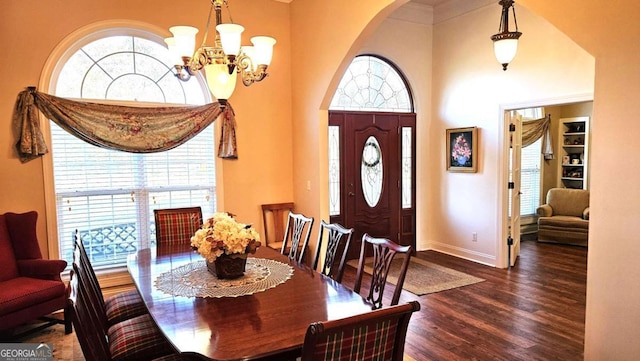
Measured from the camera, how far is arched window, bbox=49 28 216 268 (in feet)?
13.2

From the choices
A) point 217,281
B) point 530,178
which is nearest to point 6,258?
point 217,281

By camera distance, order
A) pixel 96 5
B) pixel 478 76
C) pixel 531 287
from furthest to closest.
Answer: pixel 478 76
pixel 531 287
pixel 96 5

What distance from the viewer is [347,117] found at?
17.7 feet

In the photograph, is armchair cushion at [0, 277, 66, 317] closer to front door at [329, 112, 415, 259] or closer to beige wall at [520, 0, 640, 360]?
front door at [329, 112, 415, 259]

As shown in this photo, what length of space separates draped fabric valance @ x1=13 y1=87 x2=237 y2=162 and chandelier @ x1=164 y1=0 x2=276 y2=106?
836 mm

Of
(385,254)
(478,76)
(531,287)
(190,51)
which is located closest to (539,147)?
(478,76)

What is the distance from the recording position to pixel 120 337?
2.21 m

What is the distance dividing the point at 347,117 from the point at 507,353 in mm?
3392

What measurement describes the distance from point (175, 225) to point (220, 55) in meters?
1.87

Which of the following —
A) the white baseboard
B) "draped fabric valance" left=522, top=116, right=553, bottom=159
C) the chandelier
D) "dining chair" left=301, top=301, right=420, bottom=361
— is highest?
the chandelier

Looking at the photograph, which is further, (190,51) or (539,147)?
(539,147)

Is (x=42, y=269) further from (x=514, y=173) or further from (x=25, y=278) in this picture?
(x=514, y=173)

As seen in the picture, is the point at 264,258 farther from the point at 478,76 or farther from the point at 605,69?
the point at 478,76

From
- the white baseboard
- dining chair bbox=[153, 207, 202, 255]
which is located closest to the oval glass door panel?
the white baseboard
